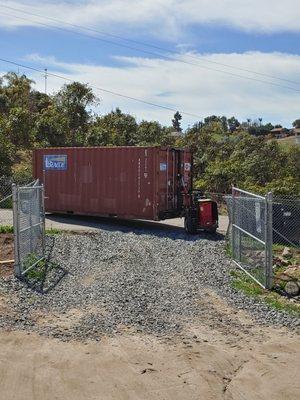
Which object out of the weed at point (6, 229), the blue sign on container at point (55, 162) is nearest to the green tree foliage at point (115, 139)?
the blue sign on container at point (55, 162)

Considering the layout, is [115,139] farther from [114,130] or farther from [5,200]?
[5,200]

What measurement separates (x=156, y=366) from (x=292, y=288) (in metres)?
4.28

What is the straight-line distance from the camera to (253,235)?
1133 cm

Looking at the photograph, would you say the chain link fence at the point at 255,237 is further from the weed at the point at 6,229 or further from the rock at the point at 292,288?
the weed at the point at 6,229

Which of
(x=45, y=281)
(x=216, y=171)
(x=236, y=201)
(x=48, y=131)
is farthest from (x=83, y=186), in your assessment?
(x=48, y=131)

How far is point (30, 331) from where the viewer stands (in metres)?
7.40

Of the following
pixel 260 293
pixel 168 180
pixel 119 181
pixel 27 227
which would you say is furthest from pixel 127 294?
pixel 119 181

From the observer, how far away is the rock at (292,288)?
31.2 ft

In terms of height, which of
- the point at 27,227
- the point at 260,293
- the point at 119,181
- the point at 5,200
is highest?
the point at 119,181

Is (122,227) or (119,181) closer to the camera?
(122,227)

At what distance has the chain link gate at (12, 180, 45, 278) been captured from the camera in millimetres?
10156

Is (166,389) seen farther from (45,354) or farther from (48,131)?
(48,131)

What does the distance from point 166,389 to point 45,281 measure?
517 cm

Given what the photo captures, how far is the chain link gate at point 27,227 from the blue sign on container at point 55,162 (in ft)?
26.3
